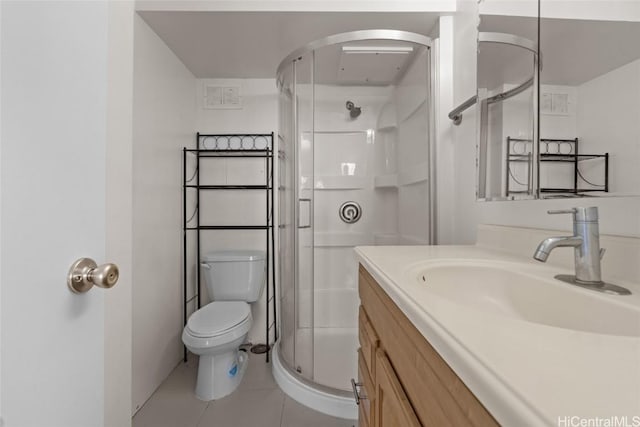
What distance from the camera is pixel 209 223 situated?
214 cm

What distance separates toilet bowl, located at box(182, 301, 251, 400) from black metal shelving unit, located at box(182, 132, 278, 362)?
42cm

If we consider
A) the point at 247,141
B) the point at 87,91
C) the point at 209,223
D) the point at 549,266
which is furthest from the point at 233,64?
the point at 549,266

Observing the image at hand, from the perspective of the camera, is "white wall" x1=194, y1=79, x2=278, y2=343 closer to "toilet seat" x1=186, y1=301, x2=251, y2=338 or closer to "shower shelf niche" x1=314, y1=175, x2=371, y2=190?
"toilet seat" x1=186, y1=301, x2=251, y2=338

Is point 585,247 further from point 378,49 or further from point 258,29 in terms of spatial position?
→ point 258,29

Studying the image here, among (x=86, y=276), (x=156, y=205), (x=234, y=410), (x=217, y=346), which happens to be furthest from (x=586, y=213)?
(x=156, y=205)

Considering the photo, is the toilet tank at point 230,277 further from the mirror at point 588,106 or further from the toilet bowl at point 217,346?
the mirror at point 588,106

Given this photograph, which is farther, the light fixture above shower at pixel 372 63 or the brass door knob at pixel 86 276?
the light fixture above shower at pixel 372 63

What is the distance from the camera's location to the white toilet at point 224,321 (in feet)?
4.81

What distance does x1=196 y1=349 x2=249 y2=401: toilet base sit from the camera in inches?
60.4

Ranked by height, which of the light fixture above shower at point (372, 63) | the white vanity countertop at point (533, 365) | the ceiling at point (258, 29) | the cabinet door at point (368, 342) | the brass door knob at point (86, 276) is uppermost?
the ceiling at point (258, 29)

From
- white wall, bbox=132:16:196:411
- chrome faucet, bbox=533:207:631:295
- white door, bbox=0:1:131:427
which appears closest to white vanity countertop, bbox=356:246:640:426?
chrome faucet, bbox=533:207:631:295

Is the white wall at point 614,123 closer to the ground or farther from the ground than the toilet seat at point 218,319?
farther from the ground

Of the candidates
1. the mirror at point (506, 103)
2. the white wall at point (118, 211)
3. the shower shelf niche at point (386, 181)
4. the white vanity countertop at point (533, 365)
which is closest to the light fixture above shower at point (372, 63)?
the mirror at point (506, 103)

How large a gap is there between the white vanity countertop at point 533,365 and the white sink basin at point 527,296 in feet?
0.72
